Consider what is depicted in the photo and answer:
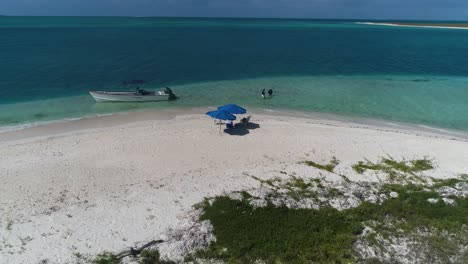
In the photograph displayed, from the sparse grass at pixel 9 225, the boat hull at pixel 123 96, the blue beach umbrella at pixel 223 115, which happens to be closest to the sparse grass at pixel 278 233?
the sparse grass at pixel 9 225

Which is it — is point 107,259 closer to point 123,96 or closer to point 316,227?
point 316,227

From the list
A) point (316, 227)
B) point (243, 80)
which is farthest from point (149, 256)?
point (243, 80)

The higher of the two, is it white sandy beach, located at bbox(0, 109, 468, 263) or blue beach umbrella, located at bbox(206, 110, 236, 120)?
blue beach umbrella, located at bbox(206, 110, 236, 120)

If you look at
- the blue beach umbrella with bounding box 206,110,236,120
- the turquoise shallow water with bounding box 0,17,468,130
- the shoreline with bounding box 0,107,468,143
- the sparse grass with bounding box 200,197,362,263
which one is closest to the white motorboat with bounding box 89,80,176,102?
the turquoise shallow water with bounding box 0,17,468,130

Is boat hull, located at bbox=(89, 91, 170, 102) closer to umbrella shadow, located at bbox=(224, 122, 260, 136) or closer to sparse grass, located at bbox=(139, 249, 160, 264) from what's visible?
umbrella shadow, located at bbox=(224, 122, 260, 136)

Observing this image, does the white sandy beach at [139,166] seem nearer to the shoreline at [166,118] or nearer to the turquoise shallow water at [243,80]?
the shoreline at [166,118]

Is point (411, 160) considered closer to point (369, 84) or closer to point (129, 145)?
point (129, 145)
